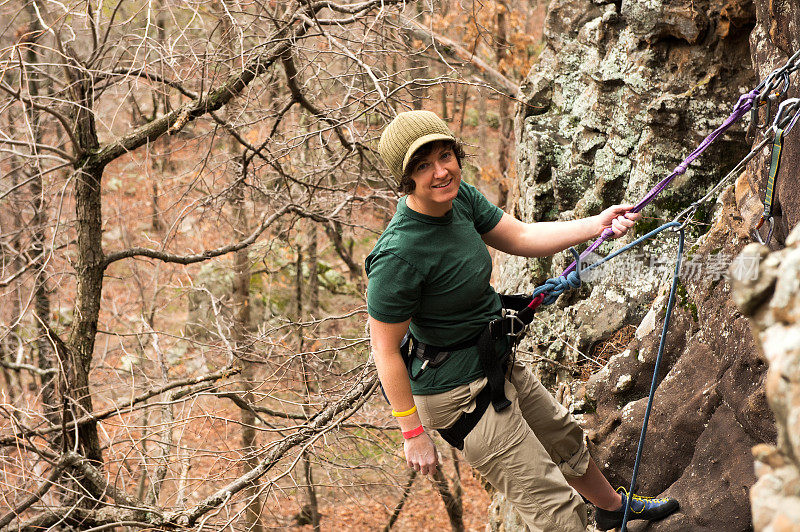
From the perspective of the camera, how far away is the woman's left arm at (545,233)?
9.91ft

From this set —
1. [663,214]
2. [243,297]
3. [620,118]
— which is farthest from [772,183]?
[243,297]

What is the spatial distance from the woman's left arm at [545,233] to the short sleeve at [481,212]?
0.03 meters

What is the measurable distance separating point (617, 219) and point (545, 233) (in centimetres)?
32

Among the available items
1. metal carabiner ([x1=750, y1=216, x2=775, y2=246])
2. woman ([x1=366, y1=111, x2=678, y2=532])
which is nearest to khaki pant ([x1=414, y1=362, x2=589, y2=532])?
woman ([x1=366, y1=111, x2=678, y2=532])

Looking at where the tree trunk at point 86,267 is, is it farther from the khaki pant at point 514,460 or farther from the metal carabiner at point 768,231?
the metal carabiner at point 768,231

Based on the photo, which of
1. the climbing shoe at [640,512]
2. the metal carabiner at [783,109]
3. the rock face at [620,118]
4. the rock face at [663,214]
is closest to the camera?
the metal carabiner at [783,109]

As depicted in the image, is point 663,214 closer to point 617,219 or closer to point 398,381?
point 617,219

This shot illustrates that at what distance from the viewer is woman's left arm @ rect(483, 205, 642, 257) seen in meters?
3.02

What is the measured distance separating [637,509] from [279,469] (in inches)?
93.9

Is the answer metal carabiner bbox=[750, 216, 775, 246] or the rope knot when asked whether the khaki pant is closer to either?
the rope knot

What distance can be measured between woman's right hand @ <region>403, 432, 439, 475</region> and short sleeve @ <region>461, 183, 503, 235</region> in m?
0.96

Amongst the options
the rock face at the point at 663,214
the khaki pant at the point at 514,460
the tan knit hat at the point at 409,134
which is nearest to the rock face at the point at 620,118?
the rock face at the point at 663,214

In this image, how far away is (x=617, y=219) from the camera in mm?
2936

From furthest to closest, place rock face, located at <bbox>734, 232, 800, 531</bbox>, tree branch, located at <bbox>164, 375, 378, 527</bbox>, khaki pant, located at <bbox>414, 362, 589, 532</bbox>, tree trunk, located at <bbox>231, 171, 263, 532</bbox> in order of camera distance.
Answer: tree trunk, located at <bbox>231, 171, 263, 532</bbox> → tree branch, located at <bbox>164, 375, 378, 527</bbox> → khaki pant, located at <bbox>414, 362, 589, 532</bbox> → rock face, located at <bbox>734, 232, 800, 531</bbox>
